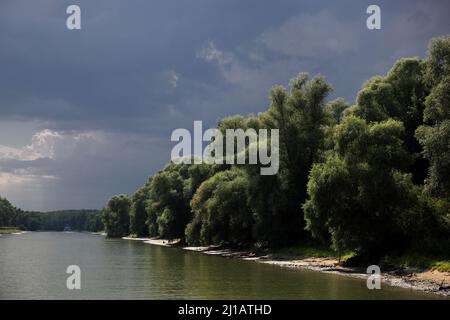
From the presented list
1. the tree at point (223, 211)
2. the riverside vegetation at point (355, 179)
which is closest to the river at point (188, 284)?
the riverside vegetation at point (355, 179)

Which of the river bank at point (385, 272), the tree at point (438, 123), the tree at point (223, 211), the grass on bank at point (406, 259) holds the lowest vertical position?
the river bank at point (385, 272)

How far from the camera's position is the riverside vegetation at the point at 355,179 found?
44.8 meters

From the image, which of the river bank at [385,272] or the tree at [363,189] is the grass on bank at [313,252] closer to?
the river bank at [385,272]

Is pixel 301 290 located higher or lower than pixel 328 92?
lower

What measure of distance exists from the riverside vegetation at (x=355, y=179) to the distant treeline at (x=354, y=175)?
100mm

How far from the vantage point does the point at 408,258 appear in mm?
46750

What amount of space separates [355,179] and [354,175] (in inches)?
15.6

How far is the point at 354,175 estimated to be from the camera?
49.6 meters

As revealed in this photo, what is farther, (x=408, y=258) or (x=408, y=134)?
(x=408, y=134)

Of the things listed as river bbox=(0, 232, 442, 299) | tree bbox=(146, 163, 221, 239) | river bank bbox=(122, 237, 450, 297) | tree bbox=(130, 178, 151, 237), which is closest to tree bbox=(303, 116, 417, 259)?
river bank bbox=(122, 237, 450, 297)
